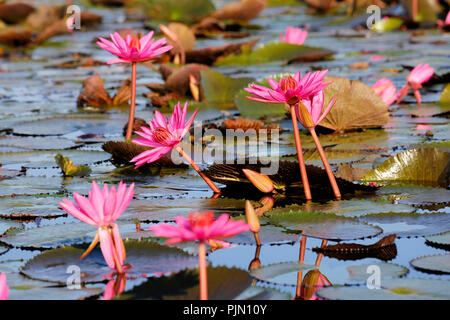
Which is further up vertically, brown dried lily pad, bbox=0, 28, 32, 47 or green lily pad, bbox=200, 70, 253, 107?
brown dried lily pad, bbox=0, 28, 32, 47

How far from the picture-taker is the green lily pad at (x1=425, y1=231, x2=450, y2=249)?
165cm

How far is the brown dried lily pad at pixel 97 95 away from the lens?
3891 mm

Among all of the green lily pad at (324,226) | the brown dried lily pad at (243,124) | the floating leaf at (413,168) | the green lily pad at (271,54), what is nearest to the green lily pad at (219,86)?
the brown dried lily pad at (243,124)

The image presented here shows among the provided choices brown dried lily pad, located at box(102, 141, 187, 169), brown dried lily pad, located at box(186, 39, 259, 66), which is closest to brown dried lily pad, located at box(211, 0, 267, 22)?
brown dried lily pad, located at box(186, 39, 259, 66)

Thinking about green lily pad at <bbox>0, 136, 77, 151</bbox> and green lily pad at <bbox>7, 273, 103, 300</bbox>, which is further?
green lily pad at <bbox>0, 136, 77, 151</bbox>

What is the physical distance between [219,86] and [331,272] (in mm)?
2461

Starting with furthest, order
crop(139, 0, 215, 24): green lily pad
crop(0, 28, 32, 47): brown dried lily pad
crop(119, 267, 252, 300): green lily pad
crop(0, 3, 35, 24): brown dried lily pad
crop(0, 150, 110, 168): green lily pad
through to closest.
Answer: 1. crop(0, 3, 35, 24): brown dried lily pad
2. crop(139, 0, 215, 24): green lily pad
3. crop(0, 28, 32, 47): brown dried lily pad
4. crop(0, 150, 110, 168): green lily pad
5. crop(119, 267, 252, 300): green lily pad

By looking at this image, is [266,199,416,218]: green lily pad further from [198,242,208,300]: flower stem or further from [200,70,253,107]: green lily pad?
[200,70,253,107]: green lily pad

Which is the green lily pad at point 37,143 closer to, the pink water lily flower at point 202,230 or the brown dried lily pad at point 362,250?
the brown dried lily pad at point 362,250

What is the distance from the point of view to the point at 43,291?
142cm

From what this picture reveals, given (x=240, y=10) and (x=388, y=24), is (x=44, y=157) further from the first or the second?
(x=240, y=10)

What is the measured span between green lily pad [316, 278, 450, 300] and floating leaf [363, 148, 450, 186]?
0.85 meters
